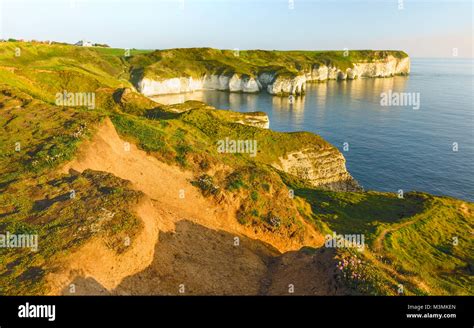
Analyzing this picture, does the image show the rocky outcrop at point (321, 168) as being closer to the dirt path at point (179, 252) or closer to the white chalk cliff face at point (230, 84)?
the dirt path at point (179, 252)

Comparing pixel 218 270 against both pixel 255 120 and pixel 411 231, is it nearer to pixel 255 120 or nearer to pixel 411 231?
pixel 411 231

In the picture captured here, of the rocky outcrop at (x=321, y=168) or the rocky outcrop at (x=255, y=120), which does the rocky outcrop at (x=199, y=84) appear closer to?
the rocky outcrop at (x=255, y=120)

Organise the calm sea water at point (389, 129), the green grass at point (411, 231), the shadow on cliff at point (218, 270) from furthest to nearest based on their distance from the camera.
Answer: the calm sea water at point (389, 129) → the green grass at point (411, 231) → the shadow on cliff at point (218, 270)

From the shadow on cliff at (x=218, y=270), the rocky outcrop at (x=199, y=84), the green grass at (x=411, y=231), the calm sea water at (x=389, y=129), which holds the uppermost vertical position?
the rocky outcrop at (x=199, y=84)

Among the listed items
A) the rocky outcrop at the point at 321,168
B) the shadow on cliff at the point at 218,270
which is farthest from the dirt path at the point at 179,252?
the rocky outcrop at the point at 321,168

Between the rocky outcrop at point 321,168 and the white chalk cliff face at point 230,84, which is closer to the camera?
the rocky outcrop at point 321,168

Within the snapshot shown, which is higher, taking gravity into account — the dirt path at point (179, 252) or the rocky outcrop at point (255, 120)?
the rocky outcrop at point (255, 120)

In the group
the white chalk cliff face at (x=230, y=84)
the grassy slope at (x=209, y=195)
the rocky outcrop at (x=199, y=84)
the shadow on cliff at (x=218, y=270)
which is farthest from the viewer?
the white chalk cliff face at (x=230, y=84)

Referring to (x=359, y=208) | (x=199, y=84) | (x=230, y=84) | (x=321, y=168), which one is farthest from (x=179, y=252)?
(x=199, y=84)
